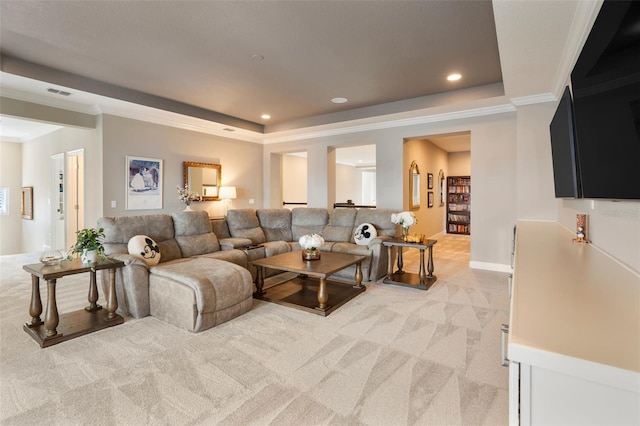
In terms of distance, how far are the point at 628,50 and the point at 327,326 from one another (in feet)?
8.66

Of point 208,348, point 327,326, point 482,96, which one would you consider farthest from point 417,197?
point 208,348

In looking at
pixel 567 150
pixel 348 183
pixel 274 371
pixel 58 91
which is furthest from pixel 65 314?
pixel 348 183

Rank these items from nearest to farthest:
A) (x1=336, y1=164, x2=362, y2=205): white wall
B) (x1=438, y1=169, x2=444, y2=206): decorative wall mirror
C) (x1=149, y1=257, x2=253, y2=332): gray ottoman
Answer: (x1=149, y1=257, x2=253, y2=332): gray ottoman < (x1=438, y1=169, x2=444, y2=206): decorative wall mirror < (x1=336, y1=164, x2=362, y2=205): white wall

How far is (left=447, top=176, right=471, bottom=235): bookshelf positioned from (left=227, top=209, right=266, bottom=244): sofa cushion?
681cm

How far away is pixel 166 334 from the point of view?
278 cm

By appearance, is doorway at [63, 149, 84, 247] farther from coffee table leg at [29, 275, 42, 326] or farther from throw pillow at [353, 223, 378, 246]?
throw pillow at [353, 223, 378, 246]

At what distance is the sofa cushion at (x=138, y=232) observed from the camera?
3.54m

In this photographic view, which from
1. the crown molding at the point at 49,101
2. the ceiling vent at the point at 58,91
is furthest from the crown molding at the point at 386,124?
the ceiling vent at the point at 58,91

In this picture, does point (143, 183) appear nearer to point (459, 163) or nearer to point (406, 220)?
point (406, 220)

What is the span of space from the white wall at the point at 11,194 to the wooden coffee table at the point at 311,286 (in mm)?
8061

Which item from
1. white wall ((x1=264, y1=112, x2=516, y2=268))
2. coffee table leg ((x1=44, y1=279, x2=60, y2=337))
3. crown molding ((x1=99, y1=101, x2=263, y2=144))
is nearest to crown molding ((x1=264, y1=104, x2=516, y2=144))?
white wall ((x1=264, y1=112, x2=516, y2=268))

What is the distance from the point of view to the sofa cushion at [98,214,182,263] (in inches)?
139

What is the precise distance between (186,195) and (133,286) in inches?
116

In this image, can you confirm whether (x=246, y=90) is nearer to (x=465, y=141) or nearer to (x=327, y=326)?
(x=327, y=326)
